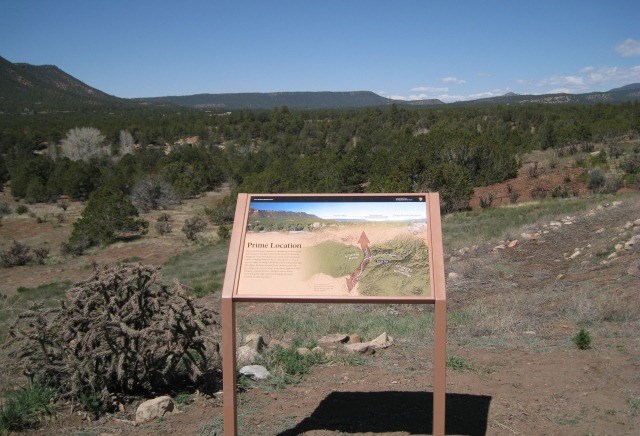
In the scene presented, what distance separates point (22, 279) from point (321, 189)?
1468 centimetres

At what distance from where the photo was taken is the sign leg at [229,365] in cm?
368

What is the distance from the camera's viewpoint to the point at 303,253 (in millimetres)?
3910

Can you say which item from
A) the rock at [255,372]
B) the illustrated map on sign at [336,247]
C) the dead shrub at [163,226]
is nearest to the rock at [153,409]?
the rock at [255,372]

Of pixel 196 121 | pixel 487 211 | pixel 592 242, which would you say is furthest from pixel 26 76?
pixel 592 242

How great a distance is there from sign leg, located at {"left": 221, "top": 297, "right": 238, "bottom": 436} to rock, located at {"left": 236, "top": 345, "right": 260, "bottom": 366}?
1821mm

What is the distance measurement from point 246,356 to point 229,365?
6.47ft

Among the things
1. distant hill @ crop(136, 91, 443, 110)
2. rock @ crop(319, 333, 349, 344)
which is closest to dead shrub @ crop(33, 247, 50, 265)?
rock @ crop(319, 333, 349, 344)

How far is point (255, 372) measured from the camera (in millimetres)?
5281

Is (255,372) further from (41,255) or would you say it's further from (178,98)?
(178,98)

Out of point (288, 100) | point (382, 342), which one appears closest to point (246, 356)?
point (382, 342)

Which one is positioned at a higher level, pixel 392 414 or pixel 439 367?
pixel 439 367

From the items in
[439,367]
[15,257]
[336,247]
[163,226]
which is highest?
[336,247]

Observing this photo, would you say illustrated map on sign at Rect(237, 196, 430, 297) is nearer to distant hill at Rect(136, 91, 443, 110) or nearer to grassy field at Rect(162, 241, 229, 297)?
grassy field at Rect(162, 241, 229, 297)

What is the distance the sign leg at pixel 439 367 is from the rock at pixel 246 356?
2.42 meters
